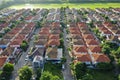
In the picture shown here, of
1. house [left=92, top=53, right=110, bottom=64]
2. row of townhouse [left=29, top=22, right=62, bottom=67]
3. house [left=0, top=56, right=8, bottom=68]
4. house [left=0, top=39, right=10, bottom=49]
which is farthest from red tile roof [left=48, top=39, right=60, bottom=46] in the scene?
house [left=0, top=56, right=8, bottom=68]

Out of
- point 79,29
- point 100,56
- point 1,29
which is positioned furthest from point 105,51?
point 1,29

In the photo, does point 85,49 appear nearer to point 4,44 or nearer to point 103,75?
point 103,75

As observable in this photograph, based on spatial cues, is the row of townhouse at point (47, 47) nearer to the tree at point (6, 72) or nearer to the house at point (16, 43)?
the house at point (16, 43)

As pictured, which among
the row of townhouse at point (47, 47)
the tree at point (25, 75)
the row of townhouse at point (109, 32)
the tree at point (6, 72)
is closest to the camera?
the tree at point (25, 75)

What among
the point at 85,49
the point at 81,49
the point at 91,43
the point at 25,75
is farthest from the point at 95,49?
the point at 25,75

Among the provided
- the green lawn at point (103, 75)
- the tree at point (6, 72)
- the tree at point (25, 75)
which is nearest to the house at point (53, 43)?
the green lawn at point (103, 75)

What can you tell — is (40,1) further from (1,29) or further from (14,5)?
(1,29)

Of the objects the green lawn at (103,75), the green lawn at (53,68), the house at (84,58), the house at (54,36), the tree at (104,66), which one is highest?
the house at (54,36)
